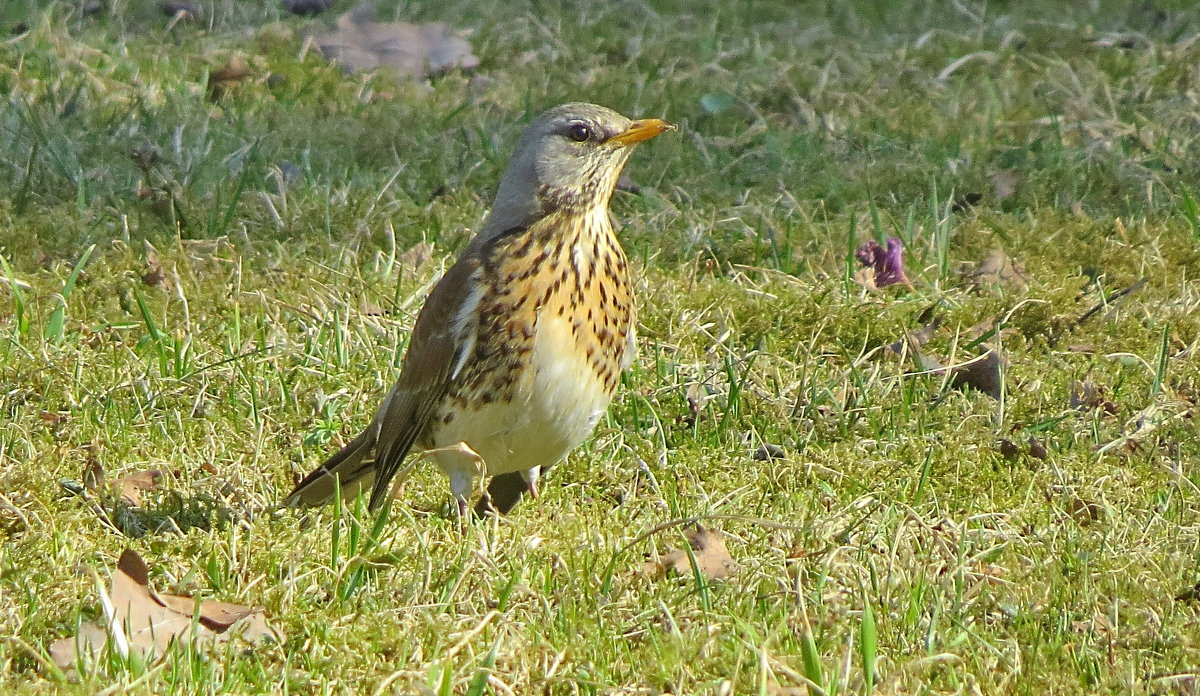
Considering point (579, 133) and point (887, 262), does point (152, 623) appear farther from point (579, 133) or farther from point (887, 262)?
point (887, 262)

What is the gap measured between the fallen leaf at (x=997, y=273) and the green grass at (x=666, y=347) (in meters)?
0.09

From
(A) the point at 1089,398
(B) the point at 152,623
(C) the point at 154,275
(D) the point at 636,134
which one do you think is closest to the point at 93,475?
(B) the point at 152,623

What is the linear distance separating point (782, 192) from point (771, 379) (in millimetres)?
1573

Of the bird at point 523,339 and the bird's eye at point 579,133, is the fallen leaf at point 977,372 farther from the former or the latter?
the bird's eye at point 579,133

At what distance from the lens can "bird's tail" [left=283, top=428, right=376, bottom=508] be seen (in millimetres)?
4320

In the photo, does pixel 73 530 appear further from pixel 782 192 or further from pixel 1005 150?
pixel 1005 150

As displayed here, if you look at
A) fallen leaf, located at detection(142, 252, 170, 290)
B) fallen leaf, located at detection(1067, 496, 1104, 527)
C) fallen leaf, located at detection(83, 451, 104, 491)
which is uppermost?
fallen leaf, located at detection(83, 451, 104, 491)

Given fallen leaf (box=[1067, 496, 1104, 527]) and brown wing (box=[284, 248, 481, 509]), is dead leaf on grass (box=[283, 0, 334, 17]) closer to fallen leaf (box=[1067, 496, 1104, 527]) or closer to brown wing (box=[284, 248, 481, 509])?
brown wing (box=[284, 248, 481, 509])

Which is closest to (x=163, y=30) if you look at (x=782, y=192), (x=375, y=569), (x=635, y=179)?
(x=635, y=179)

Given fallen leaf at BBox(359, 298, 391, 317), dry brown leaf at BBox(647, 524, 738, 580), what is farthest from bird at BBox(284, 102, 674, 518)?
fallen leaf at BBox(359, 298, 391, 317)

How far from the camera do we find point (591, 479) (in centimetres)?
473

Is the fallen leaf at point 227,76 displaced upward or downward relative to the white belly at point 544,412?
downward

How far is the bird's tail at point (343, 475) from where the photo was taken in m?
4.32

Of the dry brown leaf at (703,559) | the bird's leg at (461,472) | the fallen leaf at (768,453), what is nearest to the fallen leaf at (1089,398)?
the fallen leaf at (768,453)
